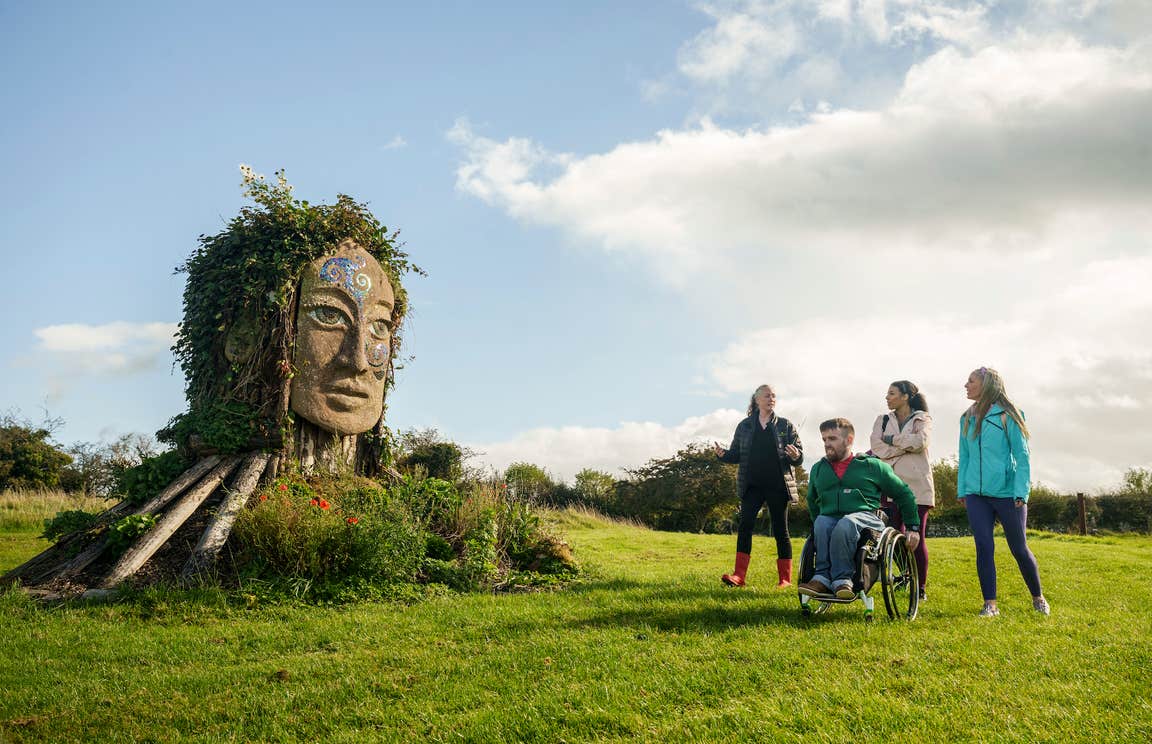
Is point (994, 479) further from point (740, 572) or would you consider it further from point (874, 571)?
point (740, 572)

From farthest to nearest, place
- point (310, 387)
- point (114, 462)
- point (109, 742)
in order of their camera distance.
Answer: point (114, 462)
point (310, 387)
point (109, 742)

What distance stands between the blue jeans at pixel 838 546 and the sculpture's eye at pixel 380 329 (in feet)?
22.2

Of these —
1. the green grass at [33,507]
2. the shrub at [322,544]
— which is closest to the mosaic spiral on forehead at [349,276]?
the shrub at [322,544]

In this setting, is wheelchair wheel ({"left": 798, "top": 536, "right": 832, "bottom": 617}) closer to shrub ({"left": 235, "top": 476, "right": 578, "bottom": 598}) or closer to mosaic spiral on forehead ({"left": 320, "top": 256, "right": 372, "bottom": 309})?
shrub ({"left": 235, "top": 476, "right": 578, "bottom": 598})

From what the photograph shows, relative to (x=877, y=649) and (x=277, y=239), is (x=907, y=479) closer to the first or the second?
(x=877, y=649)

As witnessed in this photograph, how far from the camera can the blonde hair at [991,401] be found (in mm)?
6820

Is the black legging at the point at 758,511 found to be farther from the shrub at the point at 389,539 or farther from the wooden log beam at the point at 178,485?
the wooden log beam at the point at 178,485

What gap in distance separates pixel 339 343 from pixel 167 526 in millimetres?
3034

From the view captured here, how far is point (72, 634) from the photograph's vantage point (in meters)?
6.47

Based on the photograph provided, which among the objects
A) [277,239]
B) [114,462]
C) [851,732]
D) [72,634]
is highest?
[277,239]

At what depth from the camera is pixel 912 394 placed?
7.56 metres

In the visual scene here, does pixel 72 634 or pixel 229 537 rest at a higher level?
pixel 229 537

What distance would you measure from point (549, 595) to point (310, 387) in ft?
14.4

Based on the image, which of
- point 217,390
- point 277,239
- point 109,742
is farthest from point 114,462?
point 109,742
